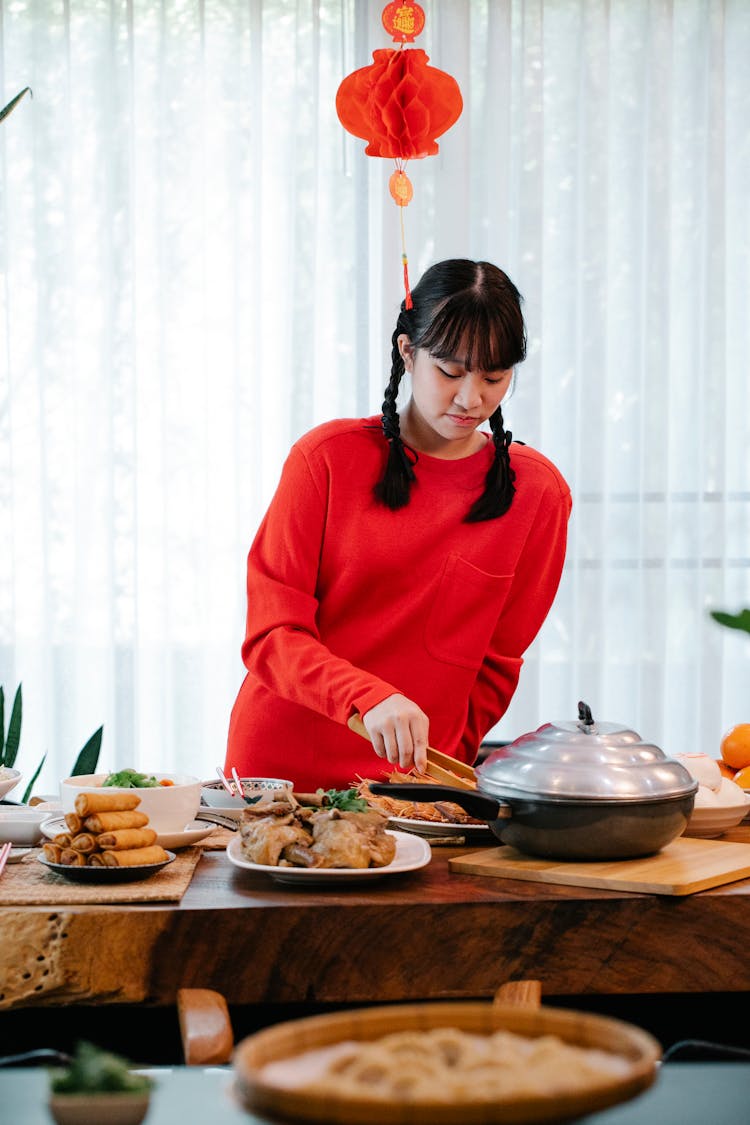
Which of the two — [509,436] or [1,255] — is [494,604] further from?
[1,255]

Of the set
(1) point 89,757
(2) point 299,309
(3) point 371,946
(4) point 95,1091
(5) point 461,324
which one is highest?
(2) point 299,309

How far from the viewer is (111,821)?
138 cm

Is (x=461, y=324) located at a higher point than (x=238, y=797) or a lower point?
higher

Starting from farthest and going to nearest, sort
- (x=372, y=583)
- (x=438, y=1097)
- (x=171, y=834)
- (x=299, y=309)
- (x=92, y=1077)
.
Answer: (x=299, y=309), (x=372, y=583), (x=171, y=834), (x=92, y=1077), (x=438, y=1097)

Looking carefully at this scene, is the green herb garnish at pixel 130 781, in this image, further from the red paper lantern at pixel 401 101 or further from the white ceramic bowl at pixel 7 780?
the red paper lantern at pixel 401 101

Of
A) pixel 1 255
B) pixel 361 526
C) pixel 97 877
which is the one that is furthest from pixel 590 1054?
pixel 1 255

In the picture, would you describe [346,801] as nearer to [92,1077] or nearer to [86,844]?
[86,844]

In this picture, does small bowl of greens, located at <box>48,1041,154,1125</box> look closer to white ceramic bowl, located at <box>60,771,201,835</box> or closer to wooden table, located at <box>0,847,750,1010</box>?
wooden table, located at <box>0,847,750,1010</box>

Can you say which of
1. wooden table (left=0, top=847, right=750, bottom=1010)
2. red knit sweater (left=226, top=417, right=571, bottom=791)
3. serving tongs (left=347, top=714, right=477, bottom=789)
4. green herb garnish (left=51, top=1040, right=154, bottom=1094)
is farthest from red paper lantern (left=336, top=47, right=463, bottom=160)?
green herb garnish (left=51, top=1040, right=154, bottom=1094)

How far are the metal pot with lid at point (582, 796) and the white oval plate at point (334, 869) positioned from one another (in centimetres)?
7

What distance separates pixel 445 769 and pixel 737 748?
19.8 inches

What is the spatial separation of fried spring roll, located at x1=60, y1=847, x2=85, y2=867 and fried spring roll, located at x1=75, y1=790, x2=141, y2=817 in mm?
44

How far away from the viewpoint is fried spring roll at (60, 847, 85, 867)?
4.44ft

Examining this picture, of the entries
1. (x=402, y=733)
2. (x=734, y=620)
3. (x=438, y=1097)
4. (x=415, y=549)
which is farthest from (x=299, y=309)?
(x=438, y=1097)
